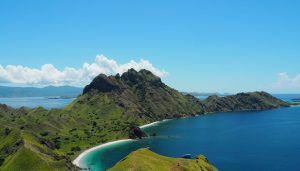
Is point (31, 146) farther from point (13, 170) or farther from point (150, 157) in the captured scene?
point (150, 157)

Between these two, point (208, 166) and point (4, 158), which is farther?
point (4, 158)

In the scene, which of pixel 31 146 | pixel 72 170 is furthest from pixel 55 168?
pixel 31 146

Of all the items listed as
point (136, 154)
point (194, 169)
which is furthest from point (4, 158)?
point (194, 169)

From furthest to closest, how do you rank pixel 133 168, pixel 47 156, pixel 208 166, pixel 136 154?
pixel 47 156 → pixel 208 166 → pixel 136 154 → pixel 133 168

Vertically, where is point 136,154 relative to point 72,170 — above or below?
above

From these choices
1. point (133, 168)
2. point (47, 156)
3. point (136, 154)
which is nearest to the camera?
Result: point (133, 168)

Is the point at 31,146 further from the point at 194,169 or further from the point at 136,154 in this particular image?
the point at 194,169
